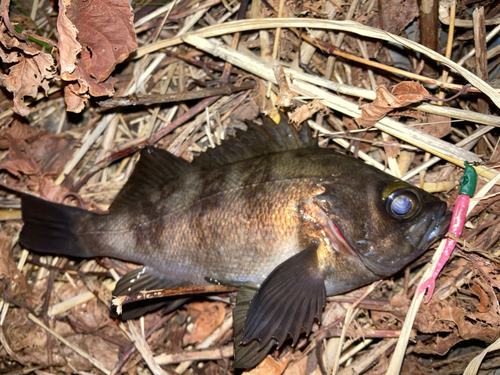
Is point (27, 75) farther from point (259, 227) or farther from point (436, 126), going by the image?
point (436, 126)

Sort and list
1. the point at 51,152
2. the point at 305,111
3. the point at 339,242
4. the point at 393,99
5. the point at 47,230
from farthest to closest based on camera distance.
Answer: the point at 51,152, the point at 47,230, the point at 305,111, the point at 393,99, the point at 339,242

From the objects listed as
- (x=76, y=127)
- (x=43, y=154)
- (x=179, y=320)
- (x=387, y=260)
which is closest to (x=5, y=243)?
(x=43, y=154)

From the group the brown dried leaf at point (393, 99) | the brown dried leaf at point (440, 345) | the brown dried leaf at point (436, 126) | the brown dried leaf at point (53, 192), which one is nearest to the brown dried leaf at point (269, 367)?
the brown dried leaf at point (440, 345)

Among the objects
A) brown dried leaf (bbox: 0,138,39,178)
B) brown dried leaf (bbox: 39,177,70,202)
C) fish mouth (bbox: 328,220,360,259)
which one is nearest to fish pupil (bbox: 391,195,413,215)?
fish mouth (bbox: 328,220,360,259)

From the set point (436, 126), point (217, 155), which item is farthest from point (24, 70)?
point (436, 126)

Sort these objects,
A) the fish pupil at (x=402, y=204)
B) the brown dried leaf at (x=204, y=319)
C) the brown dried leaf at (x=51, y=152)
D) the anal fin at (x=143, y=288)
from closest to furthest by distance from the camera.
A: 1. the fish pupil at (x=402, y=204)
2. the anal fin at (x=143, y=288)
3. the brown dried leaf at (x=204, y=319)
4. the brown dried leaf at (x=51, y=152)

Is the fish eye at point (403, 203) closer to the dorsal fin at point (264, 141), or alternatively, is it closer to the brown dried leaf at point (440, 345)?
the dorsal fin at point (264, 141)
